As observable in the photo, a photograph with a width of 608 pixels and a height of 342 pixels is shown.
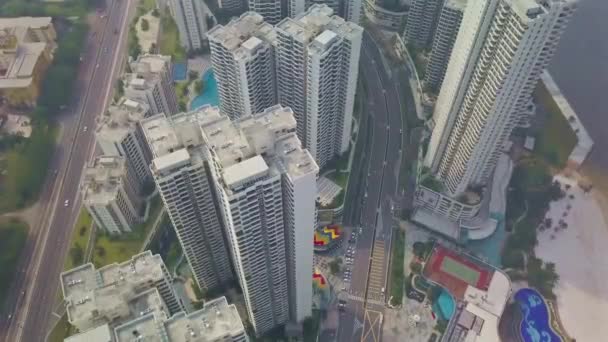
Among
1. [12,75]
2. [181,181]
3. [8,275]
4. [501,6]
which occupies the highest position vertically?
[501,6]

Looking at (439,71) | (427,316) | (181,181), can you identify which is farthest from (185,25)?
(427,316)

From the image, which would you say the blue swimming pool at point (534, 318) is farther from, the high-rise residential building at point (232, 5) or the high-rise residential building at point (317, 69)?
the high-rise residential building at point (232, 5)

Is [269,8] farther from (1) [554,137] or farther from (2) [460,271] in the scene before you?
(1) [554,137]

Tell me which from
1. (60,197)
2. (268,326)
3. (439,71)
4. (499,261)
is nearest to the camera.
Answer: (268,326)

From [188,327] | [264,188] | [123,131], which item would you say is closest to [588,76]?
[264,188]

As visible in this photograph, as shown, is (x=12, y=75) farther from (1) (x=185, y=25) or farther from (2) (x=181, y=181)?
(2) (x=181, y=181)

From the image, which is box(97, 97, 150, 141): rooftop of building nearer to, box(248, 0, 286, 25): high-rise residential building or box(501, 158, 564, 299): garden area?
box(248, 0, 286, 25): high-rise residential building

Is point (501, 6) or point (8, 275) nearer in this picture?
point (501, 6)

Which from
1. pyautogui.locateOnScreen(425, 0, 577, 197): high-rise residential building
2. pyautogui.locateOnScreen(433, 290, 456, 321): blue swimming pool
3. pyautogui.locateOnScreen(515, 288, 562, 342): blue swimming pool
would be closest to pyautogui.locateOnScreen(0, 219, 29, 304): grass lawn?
pyautogui.locateOnScreen(433, 290, 456, 321): blue swimming pool
